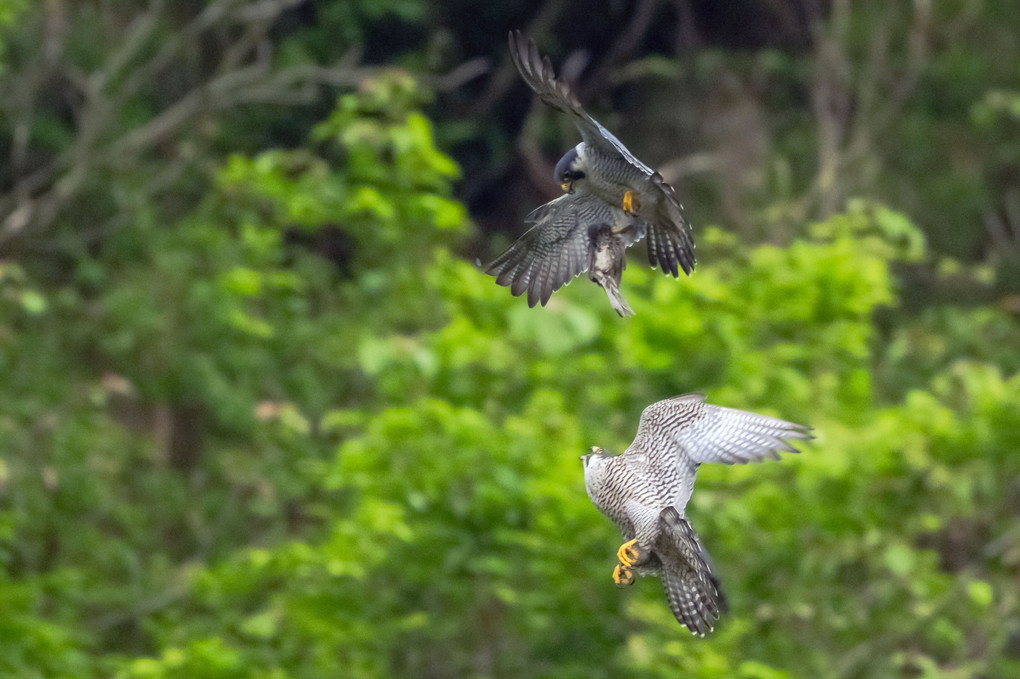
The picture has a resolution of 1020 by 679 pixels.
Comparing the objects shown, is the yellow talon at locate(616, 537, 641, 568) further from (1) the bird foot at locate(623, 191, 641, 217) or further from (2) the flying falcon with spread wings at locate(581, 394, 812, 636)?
(1) the bird foot at locate(623, 191, 641, 217)

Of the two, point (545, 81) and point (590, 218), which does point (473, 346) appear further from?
point (545, 81)

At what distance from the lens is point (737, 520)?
4.32 metres

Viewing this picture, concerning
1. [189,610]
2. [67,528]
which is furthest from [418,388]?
[67,528]

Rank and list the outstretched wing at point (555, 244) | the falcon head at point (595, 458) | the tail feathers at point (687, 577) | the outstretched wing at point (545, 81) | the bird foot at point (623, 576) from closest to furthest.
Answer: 1. the outstretched wing at point (545, 81)
2. the bird foot at point (623, 576)
3. the tail feathers at point (687, 577)
4. the outstretched wing at point (555, 244)
5. the falcon head at point (595, 458)

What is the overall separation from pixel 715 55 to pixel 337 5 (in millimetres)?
2726

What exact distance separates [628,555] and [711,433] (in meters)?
0.28

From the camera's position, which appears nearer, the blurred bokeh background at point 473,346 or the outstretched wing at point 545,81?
the outstretched wing at point 545,81

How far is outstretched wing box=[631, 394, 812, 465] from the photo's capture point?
75.9 inches

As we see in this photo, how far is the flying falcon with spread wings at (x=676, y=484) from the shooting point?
1.90m

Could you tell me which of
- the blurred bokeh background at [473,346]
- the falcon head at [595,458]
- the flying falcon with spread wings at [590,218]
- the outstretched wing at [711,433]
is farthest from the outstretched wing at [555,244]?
the blurred bokeh background at [473,346]

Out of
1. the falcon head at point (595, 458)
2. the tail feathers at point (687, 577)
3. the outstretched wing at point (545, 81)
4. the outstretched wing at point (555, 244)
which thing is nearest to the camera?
the outstretched wing at point (545, 81)

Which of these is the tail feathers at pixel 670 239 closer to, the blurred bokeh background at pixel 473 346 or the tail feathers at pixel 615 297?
the tail feathers at pixel 615 297

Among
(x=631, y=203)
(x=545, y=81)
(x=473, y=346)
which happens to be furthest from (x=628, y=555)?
(x=473, y=346)

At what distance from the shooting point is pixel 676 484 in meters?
2.02
